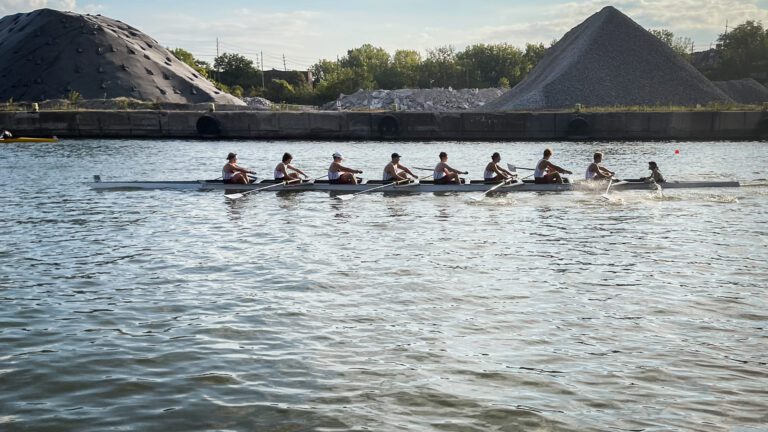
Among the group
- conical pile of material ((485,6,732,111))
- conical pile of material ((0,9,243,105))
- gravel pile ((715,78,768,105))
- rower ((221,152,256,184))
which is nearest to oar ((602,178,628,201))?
rower ((221,152,256,184))

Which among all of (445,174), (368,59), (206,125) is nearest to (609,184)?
(445,174)

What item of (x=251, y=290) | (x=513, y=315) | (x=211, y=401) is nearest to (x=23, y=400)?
(x=211, y=401)

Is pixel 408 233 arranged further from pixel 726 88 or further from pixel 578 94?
pixel 726 88

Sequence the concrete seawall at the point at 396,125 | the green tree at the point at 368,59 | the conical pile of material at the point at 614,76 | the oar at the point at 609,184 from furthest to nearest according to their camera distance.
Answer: the green tree at the point at 368,59
the conical pile of material at the point at 614,76
the concrete seawall at the point at 396,125
the oar at the point at 609,184

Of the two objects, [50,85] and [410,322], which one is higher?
[50,85]

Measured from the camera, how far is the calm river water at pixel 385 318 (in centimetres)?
771

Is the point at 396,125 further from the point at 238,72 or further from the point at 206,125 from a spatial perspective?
the point at 238,72

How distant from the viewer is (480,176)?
3262cm

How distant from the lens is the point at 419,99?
102m

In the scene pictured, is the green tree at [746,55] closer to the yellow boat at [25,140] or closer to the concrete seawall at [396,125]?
the concrete seawall at [396,125]

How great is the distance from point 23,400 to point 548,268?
31.9 ft

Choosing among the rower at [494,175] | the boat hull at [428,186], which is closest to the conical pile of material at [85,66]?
the boat hull at [428,186]

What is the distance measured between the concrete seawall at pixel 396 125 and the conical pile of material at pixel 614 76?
1002cm

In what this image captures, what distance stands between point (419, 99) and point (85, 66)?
44906 millimetres
